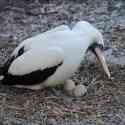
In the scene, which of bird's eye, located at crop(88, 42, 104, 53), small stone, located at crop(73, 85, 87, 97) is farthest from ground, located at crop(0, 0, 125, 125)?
bird's eye, located at crop(88, 42, 104, 53)

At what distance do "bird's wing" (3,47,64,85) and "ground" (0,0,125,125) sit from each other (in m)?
0.20

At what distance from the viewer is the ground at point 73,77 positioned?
4.83 metres

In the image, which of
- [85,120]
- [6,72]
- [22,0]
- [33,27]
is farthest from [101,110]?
[22,0]

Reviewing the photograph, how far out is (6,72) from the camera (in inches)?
205

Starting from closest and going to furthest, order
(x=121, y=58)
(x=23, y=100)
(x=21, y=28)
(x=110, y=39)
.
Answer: (x=23, y=100), (x=121, y=58), (x=110, y=39), (x=21, y=28)

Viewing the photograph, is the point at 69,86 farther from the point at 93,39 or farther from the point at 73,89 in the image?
the point at 93,39

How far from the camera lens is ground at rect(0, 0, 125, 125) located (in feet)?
15.9

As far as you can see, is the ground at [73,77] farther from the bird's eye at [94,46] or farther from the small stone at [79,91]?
the bird's eye at [94,46]

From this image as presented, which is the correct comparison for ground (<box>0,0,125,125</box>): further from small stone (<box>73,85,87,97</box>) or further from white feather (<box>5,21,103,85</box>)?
white feather (<box>5,21,103,85</box>)

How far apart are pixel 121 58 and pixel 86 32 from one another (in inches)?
37.5

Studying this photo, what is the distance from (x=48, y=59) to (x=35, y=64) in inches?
5.1

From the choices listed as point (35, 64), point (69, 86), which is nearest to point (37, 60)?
point (35, 64)

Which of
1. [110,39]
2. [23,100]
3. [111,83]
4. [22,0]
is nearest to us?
[23,100]

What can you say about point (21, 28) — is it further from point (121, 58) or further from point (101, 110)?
point (101, 110)
